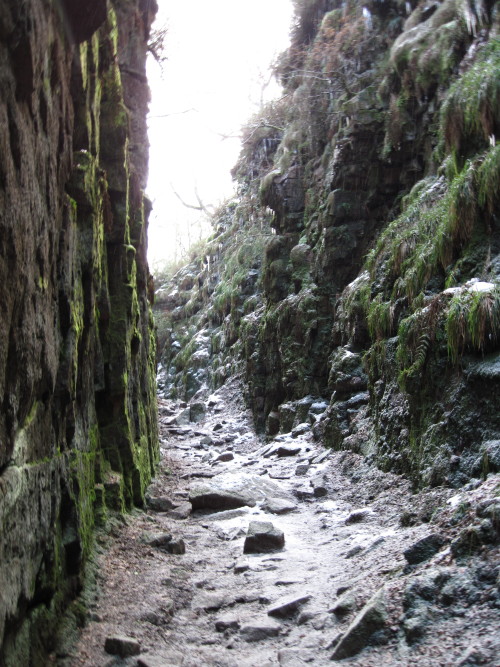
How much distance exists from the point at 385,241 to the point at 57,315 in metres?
7.49

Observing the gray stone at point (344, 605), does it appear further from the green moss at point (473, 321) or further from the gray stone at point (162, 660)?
the green moss at point (473, 321)

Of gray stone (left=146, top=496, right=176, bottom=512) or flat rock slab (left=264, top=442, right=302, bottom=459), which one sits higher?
gray stone (left=146, top=496, right=176, bottom=512)

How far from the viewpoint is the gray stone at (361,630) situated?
11.4ft

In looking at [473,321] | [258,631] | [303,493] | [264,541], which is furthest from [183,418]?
[258,631]

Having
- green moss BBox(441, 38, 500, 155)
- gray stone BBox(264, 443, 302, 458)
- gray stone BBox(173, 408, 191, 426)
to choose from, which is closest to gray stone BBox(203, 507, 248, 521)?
gray stone BBox(264, 443, 302, 458)

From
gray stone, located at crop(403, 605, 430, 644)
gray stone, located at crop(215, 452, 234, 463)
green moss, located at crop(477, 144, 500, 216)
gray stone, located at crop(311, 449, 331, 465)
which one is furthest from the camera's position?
gray stone, located at crop(215, 452, 234, 463)

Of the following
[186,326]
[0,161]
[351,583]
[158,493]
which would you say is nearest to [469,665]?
[351,583]

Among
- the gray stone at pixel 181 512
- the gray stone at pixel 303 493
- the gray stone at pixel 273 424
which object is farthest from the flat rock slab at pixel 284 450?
the gray stone at pixel 181 512

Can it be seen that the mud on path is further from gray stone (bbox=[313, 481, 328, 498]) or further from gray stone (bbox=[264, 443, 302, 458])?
gray stone (bbox=[264, 443, 302, 458])

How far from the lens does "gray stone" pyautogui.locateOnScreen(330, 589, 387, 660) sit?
349 centimetres

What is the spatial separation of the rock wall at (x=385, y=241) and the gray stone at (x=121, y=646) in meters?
3.32

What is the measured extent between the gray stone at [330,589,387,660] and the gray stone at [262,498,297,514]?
3.90 m

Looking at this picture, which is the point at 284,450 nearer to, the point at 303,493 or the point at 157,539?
the point at 303,493

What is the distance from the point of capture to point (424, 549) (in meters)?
4.25
